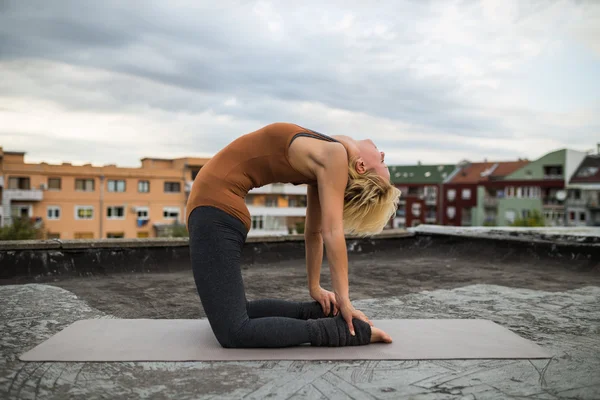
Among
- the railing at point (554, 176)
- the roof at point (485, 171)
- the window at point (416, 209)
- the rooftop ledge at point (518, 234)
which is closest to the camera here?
the rooftop ledge at point (518, 234)

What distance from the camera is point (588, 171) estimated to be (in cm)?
5588

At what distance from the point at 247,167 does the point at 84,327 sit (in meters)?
1.31

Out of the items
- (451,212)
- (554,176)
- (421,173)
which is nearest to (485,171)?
(451,212)

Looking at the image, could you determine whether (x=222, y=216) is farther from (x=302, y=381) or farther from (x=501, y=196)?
(x=501, y=196)

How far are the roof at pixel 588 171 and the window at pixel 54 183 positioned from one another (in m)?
52.4

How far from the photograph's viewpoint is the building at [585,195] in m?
54.9

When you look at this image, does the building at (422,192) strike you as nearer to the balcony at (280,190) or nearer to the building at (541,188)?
the building at (541,188)

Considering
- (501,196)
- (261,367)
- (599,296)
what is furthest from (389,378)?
(501,196)

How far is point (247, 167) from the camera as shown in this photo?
2.59 meters

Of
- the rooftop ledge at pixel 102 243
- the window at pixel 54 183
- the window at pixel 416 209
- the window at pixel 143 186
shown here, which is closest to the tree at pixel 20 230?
the window at pixel 54 183

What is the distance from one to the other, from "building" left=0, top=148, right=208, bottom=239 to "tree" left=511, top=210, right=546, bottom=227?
35.6 m

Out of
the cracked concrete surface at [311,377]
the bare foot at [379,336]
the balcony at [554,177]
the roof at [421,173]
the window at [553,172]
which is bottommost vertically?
the cracked concrete surface at [311,377]

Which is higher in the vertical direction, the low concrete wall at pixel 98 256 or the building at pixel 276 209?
the building at pixel 276 209

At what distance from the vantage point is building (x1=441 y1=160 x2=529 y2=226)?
6150 centimetres
